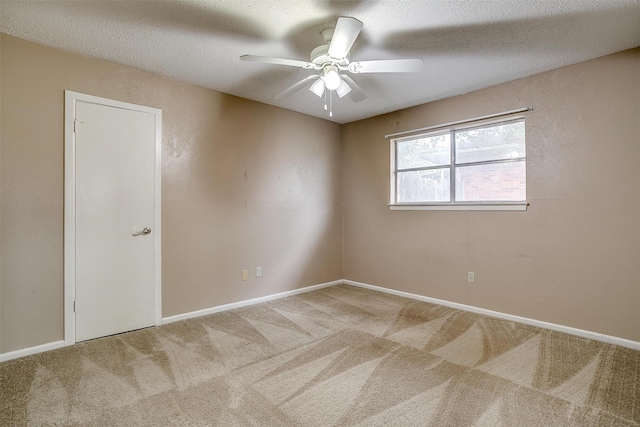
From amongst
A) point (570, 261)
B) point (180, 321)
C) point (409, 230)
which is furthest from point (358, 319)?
point (570, 261)

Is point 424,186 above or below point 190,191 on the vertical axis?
above

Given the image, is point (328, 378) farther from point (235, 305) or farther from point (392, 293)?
point (392, 293)

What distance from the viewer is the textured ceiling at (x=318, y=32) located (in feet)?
7.04

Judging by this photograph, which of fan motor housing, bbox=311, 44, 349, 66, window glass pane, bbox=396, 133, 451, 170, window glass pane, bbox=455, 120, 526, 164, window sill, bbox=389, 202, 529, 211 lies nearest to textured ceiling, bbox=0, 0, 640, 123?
fan motor housing, bbox=311, 44, 349, 66

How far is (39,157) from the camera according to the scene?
261cm

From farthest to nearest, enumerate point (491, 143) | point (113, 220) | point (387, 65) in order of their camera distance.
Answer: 1. point (491, 143)
2. point (113, 220)
3. point (387, 65)

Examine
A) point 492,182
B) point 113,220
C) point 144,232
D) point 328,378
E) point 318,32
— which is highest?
point 318,32

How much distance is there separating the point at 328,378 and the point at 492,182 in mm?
2691

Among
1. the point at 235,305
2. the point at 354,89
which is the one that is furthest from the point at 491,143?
the point at 235,305

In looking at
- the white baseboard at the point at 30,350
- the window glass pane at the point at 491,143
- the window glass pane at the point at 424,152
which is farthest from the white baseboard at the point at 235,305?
the window glass pane at the point at 491,143

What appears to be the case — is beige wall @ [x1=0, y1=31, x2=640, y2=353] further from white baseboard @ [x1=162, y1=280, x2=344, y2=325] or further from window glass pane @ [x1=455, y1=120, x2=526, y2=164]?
window glass pane @ [x1=455, y1=120, x2=526, y2=164]

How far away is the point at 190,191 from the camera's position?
11.4ft

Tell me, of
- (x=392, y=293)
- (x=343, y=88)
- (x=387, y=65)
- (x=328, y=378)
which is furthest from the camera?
(x=392, y=293)

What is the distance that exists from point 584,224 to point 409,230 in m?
1.80
